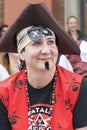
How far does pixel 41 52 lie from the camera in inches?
119

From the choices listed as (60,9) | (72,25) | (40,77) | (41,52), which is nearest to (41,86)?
(40,77)

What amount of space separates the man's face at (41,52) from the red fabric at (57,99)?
0.53ft

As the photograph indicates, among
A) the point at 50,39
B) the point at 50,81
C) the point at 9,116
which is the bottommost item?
the point at 9,116

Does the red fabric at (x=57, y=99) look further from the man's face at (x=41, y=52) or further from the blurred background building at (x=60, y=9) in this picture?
the blurred background building at (x=60, y=9)

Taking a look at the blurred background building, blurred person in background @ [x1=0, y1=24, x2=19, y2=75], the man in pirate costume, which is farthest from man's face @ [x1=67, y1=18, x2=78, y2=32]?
the man in pirate costume

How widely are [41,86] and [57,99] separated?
0.44 ft

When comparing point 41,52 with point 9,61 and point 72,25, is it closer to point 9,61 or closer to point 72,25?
point 9,61

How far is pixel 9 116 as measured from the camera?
3.14 meters

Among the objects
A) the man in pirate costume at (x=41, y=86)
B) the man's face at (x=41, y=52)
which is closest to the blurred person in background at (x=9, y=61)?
the man in pirate costume at (x=41, y=86)

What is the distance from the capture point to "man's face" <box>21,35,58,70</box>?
3.04m

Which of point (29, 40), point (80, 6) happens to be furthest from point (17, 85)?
point (80, 6)

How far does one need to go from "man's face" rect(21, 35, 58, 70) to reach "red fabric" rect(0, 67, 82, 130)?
16 cm

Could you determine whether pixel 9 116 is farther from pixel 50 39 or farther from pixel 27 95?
pixel 50 39

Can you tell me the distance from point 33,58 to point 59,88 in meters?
0.26
